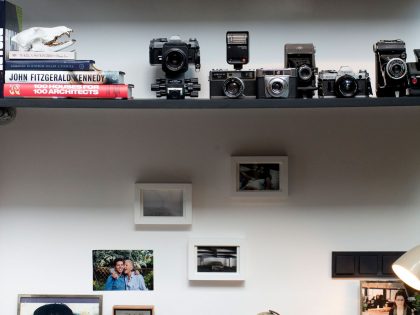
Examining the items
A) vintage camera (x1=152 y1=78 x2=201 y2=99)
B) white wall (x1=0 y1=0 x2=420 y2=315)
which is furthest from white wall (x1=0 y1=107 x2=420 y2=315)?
vintage camera (x1=152 y1=78 x2=201 y2=99)

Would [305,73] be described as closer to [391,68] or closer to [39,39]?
[391,68]

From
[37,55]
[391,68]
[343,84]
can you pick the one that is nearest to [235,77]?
[343,84]

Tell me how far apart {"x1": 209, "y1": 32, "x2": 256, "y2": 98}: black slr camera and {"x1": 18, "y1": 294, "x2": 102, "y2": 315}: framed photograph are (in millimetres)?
696

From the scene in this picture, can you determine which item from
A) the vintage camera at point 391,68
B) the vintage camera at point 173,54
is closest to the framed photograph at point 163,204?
the vintage camera at point 173,54

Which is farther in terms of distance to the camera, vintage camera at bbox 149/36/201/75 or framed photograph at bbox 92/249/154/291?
framed photograph at bbox 92/249/154/291

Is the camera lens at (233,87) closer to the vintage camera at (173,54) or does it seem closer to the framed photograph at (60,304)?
the vintage camera at (173,54)

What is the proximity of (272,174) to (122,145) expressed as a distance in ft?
1.40

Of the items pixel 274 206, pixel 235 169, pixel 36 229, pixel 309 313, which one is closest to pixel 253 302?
pixel 309 313

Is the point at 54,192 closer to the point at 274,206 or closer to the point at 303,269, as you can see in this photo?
the point at 274,206

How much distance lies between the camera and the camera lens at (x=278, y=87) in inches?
48.9

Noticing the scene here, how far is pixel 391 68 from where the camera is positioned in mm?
1245

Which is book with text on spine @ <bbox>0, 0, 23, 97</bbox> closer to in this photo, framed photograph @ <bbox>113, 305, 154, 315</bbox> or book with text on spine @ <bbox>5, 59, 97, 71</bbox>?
book with text on spine @ <bbox>5, 59, 97, 71</bbox>

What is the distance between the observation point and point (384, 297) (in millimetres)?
1482

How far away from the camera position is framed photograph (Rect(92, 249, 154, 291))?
1.51 metres
